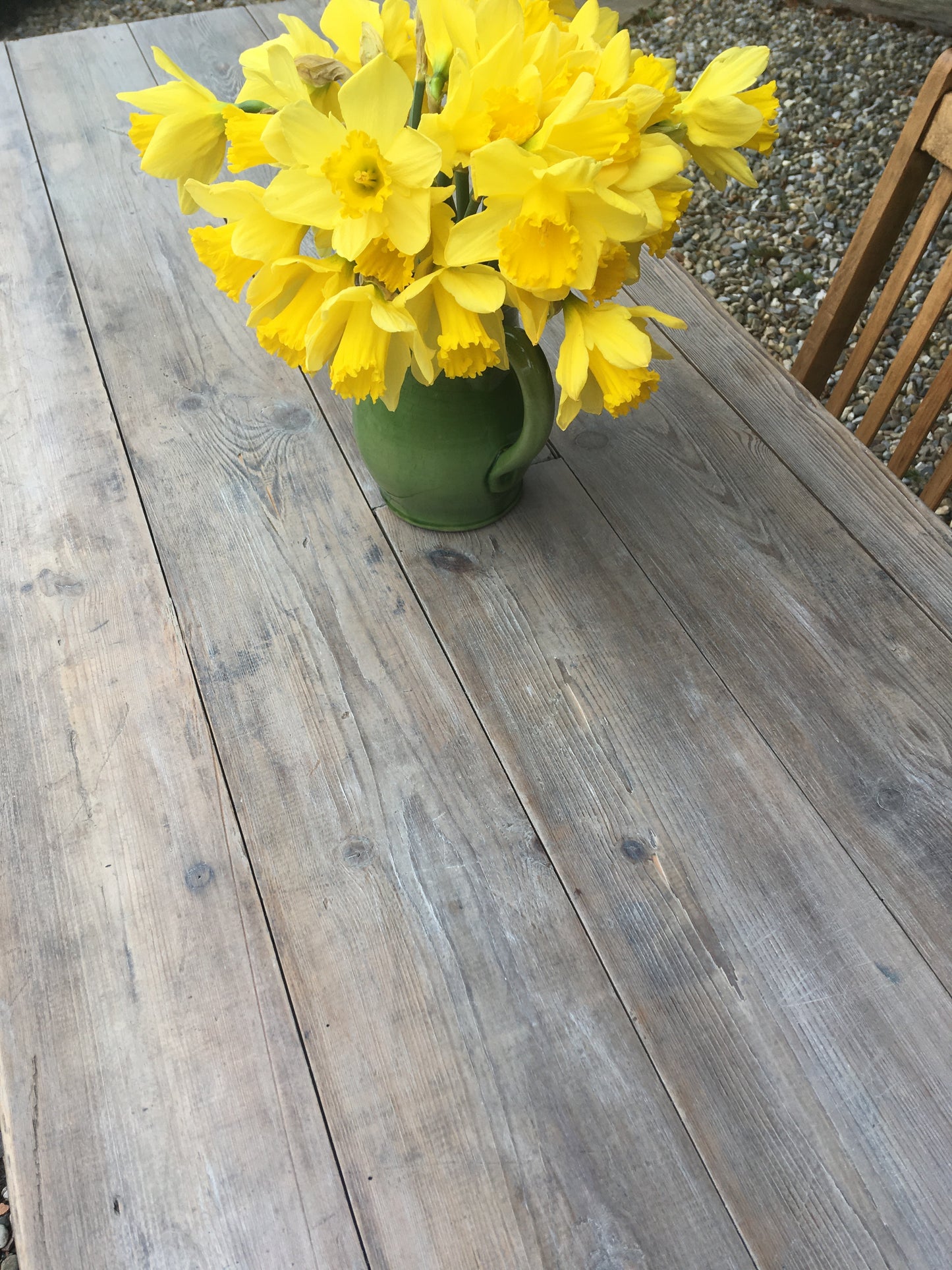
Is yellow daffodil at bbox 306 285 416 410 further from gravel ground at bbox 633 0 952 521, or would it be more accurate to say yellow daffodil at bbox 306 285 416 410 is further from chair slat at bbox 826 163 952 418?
gravel ground at bbox 633 0 952 521

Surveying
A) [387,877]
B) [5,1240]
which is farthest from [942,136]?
[5,1240]

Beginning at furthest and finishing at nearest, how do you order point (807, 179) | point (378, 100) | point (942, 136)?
point (807, 179) → point (942, 136) → point (378, 100)

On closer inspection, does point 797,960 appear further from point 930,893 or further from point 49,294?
point 49,294

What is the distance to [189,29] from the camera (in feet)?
5.20

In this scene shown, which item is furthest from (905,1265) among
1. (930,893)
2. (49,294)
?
(49,294)

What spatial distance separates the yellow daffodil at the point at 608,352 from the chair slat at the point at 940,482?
504mm

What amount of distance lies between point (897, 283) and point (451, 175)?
62cm

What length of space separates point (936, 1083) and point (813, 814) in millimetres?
195

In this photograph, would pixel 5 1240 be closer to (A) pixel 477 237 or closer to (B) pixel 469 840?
(B) pixel 469 840

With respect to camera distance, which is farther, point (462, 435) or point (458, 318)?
point (462, 435)

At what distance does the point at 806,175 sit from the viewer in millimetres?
2465

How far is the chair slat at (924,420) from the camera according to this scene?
1016 mm

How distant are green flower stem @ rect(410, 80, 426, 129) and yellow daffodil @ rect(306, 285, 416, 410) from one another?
5.1 inches

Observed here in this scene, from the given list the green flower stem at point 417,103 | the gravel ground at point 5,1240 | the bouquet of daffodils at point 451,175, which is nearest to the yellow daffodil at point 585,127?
the bouquet of daffodils at point 451,175
